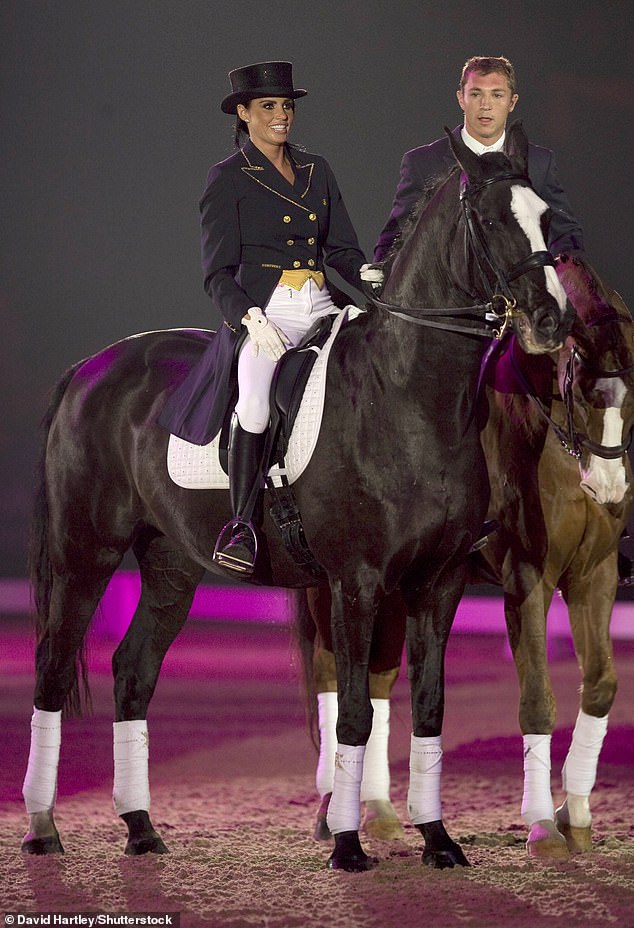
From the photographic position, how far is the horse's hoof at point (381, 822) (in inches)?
181

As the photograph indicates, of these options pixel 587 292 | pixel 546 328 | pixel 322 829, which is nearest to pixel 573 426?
pixel 587 292

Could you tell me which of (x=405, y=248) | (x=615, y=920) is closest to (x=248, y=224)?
(x=405, y=248)

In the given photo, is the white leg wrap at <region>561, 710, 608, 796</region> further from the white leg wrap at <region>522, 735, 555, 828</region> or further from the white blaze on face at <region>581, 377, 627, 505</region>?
the white blaze on face at <region>581, 377, 627, 505</region>

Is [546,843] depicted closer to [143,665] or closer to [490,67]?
[143,665]

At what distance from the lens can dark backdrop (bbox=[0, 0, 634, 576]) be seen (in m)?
8.59

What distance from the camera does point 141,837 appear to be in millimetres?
4473

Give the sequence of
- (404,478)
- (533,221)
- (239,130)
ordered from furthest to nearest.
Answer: (239,130), (404,478), (533,221)

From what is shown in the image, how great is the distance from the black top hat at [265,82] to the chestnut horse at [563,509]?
1.05 meters

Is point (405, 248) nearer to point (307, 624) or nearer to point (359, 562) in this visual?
point (359, 562)

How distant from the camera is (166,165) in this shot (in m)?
9.15

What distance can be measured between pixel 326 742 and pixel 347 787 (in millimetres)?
900

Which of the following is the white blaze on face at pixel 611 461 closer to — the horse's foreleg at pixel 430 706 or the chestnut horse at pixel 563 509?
the chestnut horse at pixel 563 509

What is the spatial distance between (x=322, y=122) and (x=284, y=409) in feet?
16.9

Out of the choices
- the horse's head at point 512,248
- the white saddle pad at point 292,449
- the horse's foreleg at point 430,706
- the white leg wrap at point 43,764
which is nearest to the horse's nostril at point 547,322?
the horse's head at point 512,248
